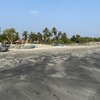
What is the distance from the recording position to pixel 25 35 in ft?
422

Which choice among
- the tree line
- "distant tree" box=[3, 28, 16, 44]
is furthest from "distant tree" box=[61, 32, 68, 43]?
"distant tree" box=[3, 28, 16, 44]

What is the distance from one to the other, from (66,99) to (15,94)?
63.3 inches

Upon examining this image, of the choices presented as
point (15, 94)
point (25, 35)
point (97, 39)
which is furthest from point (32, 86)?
point (97, 39)

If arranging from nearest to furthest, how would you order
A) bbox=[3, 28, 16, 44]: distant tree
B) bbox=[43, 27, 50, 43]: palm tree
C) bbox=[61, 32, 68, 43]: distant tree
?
1. bbox=[3, 28, 16, 44]: distant tree
2. bbox=[43, 27, 50, 43]: palm tree
3. bbox=[61, 32, 68, 43]: distant tree

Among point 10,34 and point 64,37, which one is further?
point 64,37

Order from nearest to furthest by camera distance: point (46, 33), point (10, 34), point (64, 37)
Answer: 1. point (10, 34)
2. point (46, 33)
3. point (64, 37)

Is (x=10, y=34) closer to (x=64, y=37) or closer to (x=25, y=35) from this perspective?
(x=25, y=35)

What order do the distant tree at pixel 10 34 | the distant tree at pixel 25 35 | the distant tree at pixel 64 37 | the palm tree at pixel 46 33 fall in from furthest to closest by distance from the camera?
the distant tree at pixel 64 37, the palm tree at pixel 46 33, the distant tree at pixel 25 35, the distant tree at pixel 10 34

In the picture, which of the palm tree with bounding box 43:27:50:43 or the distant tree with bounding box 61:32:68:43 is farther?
the distant tree with bounding box 61:32:68:43

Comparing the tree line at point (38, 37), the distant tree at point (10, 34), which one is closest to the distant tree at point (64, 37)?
the tree line at point (38, 37)

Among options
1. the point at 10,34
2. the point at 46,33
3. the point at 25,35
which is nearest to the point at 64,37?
the point at 46,33

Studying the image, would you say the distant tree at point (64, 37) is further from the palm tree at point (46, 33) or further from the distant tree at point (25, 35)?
the distant tree at point (25, 35)

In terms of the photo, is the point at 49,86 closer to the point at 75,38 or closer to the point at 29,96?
the point at 29,96

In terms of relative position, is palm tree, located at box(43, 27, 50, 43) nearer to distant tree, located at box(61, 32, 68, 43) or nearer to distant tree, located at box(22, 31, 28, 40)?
distant tree, located at box(61, 32, 68, 43)
